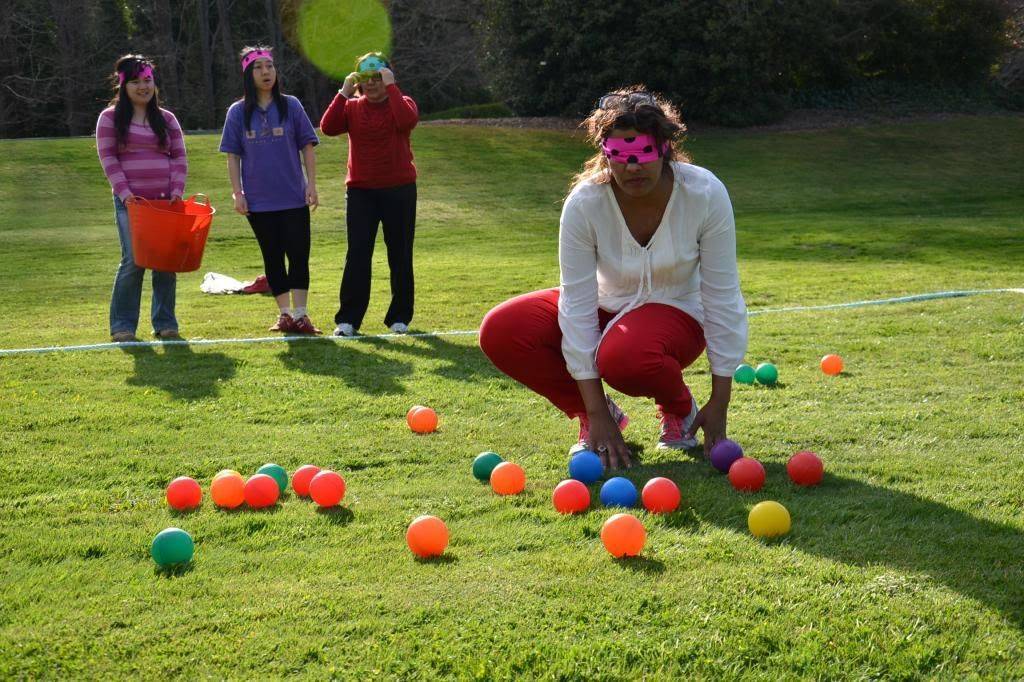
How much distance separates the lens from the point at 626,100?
4266 mm

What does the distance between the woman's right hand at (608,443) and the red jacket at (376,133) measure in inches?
150

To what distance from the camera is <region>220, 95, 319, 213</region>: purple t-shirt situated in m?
7.86

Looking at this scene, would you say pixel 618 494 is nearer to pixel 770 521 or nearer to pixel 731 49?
pixel 770 521

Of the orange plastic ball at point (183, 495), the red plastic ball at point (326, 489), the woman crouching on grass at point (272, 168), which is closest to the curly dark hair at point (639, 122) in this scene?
the red plastic ball at point (326, 489)

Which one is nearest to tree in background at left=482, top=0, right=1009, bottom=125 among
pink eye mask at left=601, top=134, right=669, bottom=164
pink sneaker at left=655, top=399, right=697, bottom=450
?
pink sneaker at left=655, top=399, right=697, bottom=450

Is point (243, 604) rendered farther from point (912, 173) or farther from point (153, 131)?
point (912, 173)

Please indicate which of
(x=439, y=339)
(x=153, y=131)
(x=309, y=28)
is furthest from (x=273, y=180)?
(x=309, y=28)

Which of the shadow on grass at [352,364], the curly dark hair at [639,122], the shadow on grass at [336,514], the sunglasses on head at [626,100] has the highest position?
the sunglasses on head at [626,100]

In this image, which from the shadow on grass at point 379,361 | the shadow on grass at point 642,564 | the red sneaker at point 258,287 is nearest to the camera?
the shadow on grass at point 642,564

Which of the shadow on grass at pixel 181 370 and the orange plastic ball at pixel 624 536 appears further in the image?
the shadow on grass at pixel 181 370

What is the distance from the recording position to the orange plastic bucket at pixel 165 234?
7.44 m

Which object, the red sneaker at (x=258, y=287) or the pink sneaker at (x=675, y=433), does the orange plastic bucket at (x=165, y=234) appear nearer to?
the red sneaker at (x=258, y=287)

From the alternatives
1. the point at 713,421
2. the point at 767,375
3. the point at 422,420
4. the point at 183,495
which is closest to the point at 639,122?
the point at 713,421

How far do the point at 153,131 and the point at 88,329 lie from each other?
1.76m
